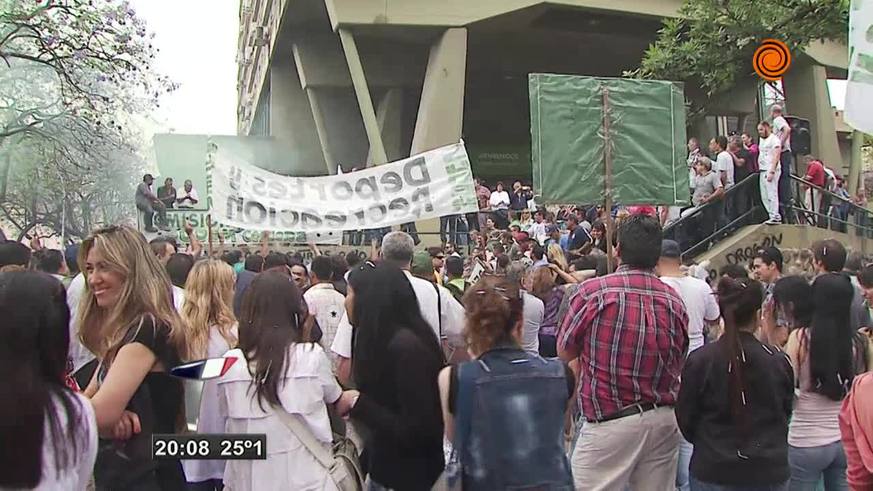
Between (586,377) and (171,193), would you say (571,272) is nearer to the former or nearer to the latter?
(586,377)

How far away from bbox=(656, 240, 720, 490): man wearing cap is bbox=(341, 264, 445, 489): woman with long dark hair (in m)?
2.58

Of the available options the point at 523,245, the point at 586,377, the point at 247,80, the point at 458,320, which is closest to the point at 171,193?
the point at 523,245

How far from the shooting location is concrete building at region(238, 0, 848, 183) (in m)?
22.8

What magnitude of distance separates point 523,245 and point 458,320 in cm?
897

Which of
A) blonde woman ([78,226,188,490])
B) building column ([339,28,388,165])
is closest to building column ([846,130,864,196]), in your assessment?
building column ([339,28,388,165])

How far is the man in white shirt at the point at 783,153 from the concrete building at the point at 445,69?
8719 mm

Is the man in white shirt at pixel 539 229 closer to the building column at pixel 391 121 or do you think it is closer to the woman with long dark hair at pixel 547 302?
the woman with long dark hair at pixel 547 302

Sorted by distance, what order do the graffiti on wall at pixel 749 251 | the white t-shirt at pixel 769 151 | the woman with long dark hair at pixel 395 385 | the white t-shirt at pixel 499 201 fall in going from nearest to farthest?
the woman with long dark hair at pixel 395 385
the white t-shirt at pixel 769 151
the graffiti on wall at pixel 749 251
the white t-shirt at pixel 499 201

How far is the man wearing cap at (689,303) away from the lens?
625cm

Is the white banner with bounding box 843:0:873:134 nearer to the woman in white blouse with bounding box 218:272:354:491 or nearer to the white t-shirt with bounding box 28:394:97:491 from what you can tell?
the woman in white blouse with bounding box 218:272:354:491

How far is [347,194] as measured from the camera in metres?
12.3

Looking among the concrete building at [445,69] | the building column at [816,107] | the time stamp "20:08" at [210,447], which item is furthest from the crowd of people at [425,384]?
the building column at [816,107]

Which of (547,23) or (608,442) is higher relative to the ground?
(547,23)

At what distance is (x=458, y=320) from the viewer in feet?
20.1
